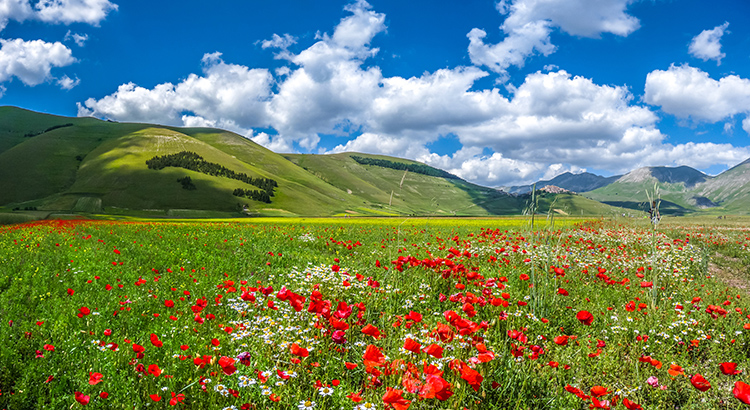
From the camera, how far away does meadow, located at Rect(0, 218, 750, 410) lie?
3441mm

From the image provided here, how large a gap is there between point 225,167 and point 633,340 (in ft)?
525

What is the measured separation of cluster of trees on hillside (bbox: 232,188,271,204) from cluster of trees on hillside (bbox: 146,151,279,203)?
2.40ft

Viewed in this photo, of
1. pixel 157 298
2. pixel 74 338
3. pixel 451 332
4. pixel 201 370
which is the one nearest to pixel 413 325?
pixel 451 332

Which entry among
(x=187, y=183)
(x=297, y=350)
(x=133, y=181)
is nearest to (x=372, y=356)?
(x=297, y=350)

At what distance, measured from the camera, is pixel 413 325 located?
497 centimetres

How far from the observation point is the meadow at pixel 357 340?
3441mm

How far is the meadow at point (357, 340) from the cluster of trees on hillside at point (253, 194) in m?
119

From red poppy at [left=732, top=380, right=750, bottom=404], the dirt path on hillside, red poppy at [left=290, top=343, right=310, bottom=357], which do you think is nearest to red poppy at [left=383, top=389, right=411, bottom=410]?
red poppy at [left=290, top=343, right=310, bottom=357]

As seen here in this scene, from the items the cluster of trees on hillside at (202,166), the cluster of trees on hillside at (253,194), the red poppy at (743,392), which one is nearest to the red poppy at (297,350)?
the red poppy at (743,392)

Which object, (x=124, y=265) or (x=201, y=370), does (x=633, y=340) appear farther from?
(x=124, y=265)

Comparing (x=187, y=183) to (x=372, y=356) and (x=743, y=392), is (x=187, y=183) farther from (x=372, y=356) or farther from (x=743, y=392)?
(x=743, y=392)

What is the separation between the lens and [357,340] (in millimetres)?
4848

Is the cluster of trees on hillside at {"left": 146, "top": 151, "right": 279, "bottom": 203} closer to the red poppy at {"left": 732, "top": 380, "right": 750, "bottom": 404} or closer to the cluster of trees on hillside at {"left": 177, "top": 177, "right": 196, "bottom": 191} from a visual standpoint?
the cluster of trees on hillside at {"left": 177, "top": 177, "right": 196, "bottom": 191}

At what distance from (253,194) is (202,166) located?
3150 cm
